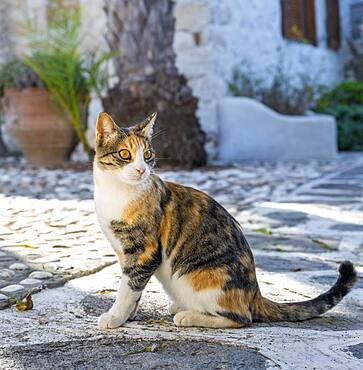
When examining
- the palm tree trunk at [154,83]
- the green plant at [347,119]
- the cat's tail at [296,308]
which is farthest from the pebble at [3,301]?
the green plant at [347,119]

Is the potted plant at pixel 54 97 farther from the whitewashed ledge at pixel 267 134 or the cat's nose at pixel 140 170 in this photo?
the cat's nose at pixel 140 170

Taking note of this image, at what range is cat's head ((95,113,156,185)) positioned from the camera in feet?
7.35

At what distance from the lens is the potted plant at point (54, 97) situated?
26.5ft

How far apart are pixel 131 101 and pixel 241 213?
3428 millimetres

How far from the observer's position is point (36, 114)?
328 inches

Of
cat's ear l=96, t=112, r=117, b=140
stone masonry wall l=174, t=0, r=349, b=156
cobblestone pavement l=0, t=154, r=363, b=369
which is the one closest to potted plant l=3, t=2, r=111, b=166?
stone masonry wall l=174, t=0, r=349, b=156

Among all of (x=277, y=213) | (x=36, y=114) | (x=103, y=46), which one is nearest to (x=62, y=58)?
(x=36, y=114)

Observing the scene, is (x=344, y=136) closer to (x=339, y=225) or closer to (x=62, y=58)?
(x=62, y=58)

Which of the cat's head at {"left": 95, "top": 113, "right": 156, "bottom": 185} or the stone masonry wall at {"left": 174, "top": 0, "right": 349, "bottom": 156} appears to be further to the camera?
the stone masonry wall at {"left": 174, "top": 0, "right": 349, "bottom": 156}

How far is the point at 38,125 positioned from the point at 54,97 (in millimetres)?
385

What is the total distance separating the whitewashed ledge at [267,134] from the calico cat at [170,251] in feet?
22.5

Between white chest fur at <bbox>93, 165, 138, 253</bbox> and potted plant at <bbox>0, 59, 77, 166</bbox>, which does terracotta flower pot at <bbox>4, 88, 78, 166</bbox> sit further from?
white chest fur at <bbox>93, 165, 138, 253</bbox>

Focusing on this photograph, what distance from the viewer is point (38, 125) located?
8352mm

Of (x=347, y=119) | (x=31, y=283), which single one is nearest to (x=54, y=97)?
(x=347, y=119)
